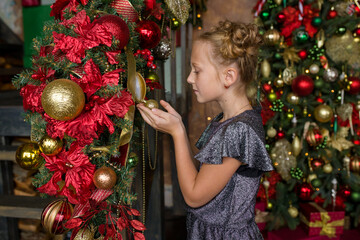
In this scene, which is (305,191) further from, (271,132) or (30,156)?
(30,156)

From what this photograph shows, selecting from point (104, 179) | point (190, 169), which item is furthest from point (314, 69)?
point (104, 179)

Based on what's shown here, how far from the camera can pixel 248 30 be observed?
941mm

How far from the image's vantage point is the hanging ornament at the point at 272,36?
2.03 meters

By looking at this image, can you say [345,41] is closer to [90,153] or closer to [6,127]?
[90,153]

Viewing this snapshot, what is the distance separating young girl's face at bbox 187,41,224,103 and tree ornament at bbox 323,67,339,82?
1.34 m

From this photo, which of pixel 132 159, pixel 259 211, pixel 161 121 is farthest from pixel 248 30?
pixel 259 211

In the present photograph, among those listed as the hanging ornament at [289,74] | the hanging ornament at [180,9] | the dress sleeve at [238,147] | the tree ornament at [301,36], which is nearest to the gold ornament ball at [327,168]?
the hanging ornament at [289,74]

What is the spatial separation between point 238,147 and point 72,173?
0.47m

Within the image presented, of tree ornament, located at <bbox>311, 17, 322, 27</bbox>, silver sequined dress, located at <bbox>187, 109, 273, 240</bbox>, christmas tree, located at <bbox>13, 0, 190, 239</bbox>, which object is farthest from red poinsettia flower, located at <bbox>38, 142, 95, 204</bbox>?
tree ornament, located at <bbox>311, 17, 322, 27</bbox>

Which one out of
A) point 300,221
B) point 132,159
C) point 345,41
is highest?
point 345,41

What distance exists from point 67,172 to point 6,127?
1025 millimetres

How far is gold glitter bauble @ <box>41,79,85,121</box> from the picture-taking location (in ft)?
2.19

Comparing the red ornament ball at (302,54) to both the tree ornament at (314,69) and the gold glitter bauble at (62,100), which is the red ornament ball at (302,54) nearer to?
the tree ornament at (314,69)

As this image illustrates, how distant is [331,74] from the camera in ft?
6.50
